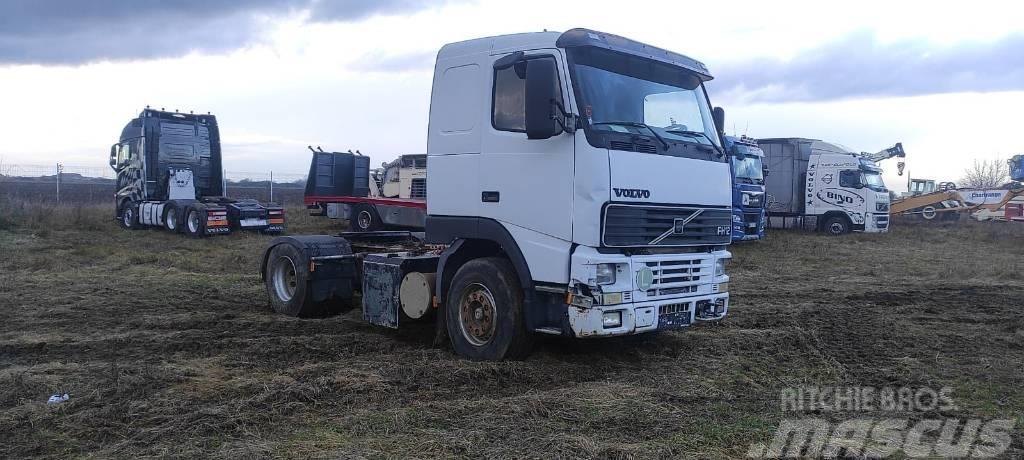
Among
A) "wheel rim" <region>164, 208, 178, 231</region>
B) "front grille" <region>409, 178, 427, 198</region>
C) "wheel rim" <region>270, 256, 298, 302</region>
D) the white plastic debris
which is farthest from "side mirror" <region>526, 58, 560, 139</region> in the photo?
"front grille" <region>409, 178, 427, 198</region>

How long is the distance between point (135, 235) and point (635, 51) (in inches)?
788

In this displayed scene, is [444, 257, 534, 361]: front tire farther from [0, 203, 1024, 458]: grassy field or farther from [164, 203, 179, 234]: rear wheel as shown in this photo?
[164, 203, 179, 234]: rear wheel

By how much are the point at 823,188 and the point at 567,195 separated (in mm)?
25044

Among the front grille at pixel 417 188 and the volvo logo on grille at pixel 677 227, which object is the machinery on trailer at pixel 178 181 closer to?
the front grille at pixel 417 188

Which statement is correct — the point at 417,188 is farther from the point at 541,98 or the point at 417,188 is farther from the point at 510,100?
the point at 541,98

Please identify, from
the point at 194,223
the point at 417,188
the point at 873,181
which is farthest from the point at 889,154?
the point at 194,223

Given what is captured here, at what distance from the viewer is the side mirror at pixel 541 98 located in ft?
21.5

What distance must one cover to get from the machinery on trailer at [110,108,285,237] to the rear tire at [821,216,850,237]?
19638mm

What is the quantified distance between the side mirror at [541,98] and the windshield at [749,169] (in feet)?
55.7

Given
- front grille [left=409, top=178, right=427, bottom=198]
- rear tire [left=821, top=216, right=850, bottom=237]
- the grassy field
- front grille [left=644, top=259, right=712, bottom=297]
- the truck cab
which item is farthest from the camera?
rear tire [left=821, top=216, right=850, bottom=237]

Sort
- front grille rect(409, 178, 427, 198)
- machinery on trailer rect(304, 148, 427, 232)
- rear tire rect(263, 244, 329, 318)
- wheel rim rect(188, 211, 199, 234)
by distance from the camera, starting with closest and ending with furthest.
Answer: rear tire rect(263, 244, 329, 318)
wheel rim rect(188, 211, 199, 234)
machinery on trailer rect(304, 148, 427, 232)
front grille rect(409, 178, 427, 198)

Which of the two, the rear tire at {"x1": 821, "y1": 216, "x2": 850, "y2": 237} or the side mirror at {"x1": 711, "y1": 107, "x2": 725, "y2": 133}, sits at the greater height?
the side mirror at {"x1": 711, "y1": 107, "x2": 725, "y2": 133}

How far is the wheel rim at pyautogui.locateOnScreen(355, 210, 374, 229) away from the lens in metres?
25.3

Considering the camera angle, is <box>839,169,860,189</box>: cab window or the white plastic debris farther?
<box>839,169,860,189</box>: cab window
